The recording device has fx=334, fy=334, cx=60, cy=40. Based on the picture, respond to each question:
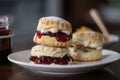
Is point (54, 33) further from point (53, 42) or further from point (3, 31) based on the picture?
point (3, 31)

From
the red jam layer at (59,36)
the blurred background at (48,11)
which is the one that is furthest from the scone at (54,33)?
the blurred background at (48,11)

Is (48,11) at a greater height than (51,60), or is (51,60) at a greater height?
(51,60)

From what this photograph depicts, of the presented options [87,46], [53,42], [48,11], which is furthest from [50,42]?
[48,11]

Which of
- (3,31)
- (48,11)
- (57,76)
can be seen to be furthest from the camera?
(48,11)

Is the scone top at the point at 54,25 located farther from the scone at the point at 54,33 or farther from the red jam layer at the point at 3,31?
the red jam layer at the point at 3,31

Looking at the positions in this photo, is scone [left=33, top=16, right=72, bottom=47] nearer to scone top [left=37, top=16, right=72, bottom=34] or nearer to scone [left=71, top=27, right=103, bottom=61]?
scone top [left=37, top=16, right=72, bottom=34]

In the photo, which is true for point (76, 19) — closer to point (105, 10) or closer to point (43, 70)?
point (105, 10)

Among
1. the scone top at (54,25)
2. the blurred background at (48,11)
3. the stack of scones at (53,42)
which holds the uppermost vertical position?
the scone top at (54,25)

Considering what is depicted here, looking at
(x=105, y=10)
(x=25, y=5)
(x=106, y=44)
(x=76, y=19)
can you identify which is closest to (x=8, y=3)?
(x=25, y=5)
